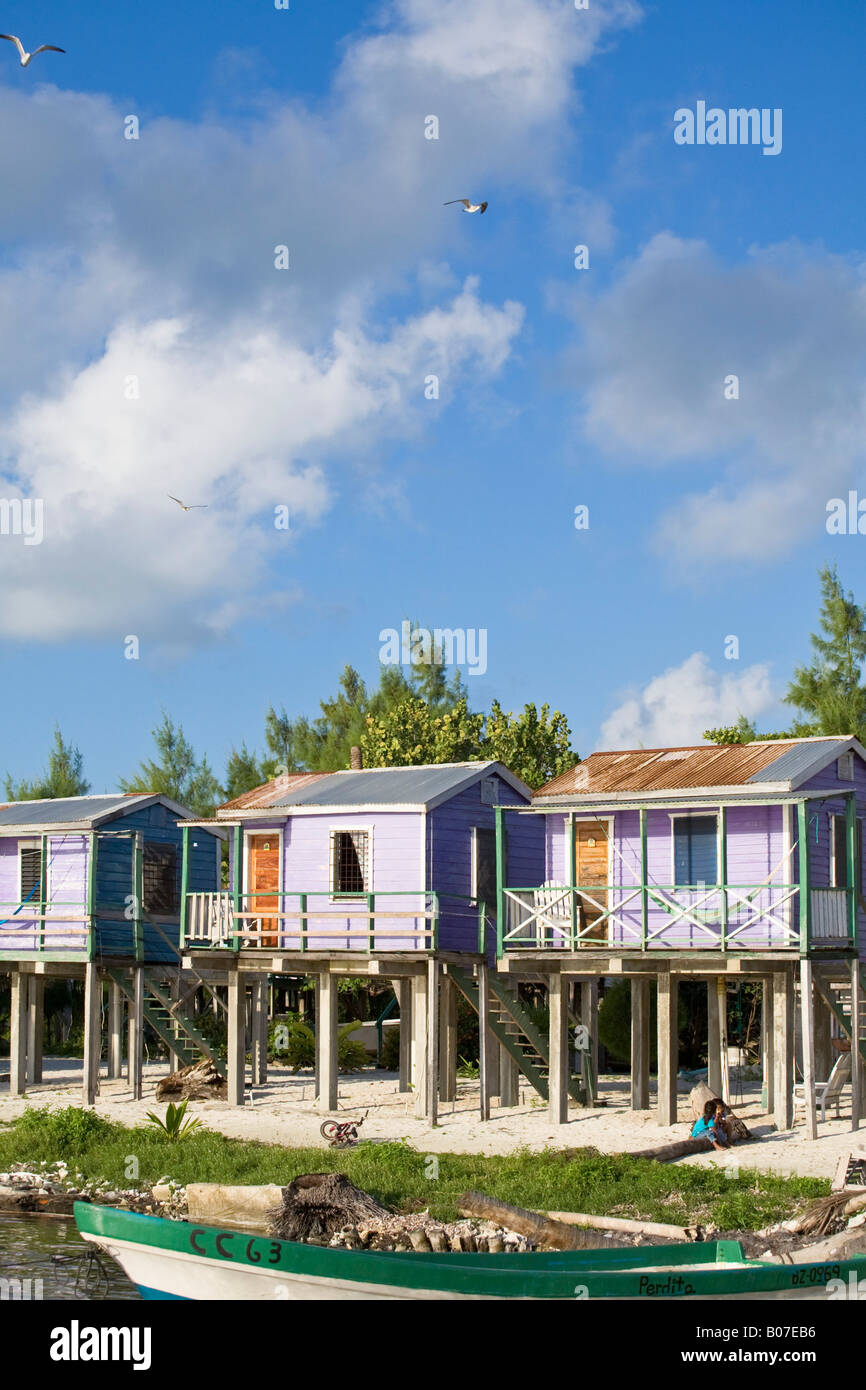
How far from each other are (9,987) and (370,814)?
21.4 m

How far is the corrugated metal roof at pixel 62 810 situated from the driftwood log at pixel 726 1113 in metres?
16.3

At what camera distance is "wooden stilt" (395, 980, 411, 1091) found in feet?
132

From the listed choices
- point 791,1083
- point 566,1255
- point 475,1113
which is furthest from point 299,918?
point 566,1255

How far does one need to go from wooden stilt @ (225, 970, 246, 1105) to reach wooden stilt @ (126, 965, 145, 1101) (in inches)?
96.0

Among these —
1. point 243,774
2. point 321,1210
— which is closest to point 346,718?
point 243,774

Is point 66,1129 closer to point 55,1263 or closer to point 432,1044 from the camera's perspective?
point 432,1044

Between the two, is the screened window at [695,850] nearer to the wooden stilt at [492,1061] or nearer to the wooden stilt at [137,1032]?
the wooden stilt at [492,1061]

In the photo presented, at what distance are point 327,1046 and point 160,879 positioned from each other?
8.46m

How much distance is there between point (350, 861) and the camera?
3603 centimetres

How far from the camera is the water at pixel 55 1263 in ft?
67.8

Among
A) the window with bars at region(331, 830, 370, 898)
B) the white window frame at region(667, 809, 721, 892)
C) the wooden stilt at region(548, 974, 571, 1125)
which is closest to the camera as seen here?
the white window frame at region(667, 809, 721, 892)

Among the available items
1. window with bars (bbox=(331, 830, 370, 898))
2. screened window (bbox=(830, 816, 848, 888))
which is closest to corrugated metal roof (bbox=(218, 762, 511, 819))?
window with bars (bbox=(331, 830, 370, 898))

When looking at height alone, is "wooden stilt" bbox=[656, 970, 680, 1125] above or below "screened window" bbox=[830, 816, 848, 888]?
A: below

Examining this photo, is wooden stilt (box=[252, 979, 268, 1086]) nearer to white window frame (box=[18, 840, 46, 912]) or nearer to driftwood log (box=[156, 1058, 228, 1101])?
driftwood log (box=[156, 1058, 228, 1101])
